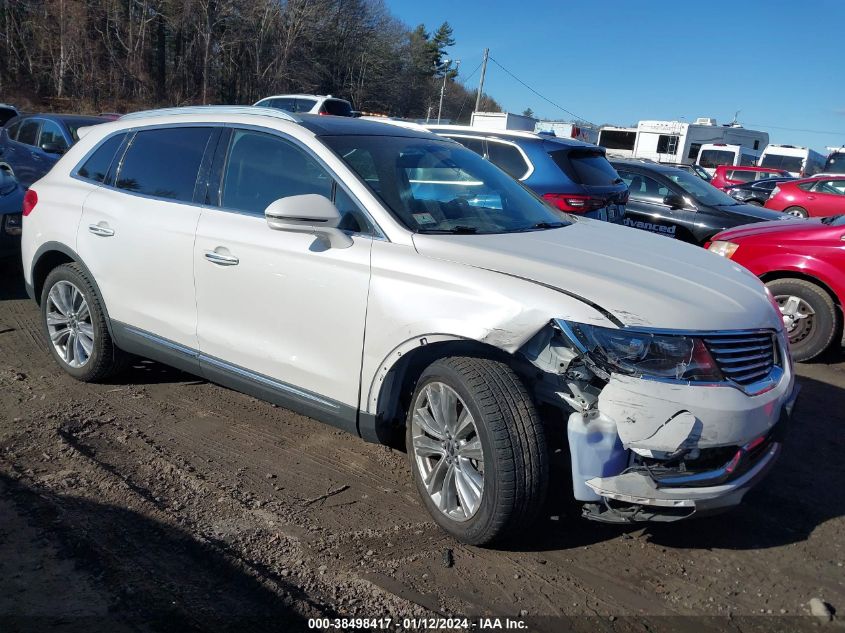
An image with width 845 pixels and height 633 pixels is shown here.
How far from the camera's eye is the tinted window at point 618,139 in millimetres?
36188

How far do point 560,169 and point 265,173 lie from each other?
170 inches

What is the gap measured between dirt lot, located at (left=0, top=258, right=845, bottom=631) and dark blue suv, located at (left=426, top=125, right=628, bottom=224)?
3.63 metres

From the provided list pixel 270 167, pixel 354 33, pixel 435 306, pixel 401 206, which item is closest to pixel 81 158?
pixel 270 167


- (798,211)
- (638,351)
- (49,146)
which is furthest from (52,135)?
(798,211)

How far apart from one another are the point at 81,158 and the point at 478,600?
407 centimetres

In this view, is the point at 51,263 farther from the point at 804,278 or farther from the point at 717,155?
the point at 717,155

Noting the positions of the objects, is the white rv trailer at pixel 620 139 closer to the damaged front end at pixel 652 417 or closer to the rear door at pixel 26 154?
the rear door at pixel 26 154

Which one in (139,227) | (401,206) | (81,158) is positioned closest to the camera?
(401,206)

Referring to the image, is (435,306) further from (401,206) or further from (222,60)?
(222,60)

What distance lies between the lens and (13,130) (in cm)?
1212

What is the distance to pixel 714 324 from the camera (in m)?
2.91

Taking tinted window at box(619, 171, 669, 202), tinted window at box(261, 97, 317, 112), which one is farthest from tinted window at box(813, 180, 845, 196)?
tinted window at box(261, 97, 317, 112)

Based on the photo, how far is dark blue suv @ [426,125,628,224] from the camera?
7.32m

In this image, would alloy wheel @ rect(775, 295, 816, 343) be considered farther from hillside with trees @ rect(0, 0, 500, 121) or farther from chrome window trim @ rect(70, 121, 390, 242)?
hillside with trees @ rect(0, 0, 500, 121)
